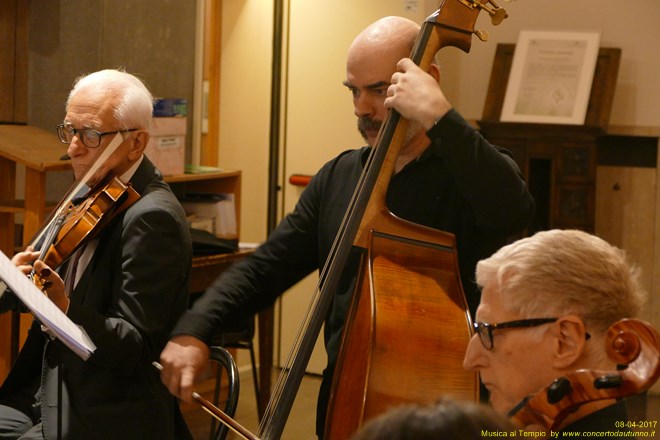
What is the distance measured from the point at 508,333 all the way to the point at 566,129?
3.80 metres

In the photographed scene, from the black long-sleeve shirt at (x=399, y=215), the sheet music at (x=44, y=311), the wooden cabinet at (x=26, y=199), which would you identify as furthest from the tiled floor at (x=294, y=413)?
the sheet music at (x=44, y=311)

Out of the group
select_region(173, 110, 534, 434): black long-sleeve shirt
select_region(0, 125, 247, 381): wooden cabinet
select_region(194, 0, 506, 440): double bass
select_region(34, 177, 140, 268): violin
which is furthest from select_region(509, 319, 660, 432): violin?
select_region(0, 125, 247, 381): wooden cabinet

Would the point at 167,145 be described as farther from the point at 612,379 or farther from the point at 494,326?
the point at 612,379

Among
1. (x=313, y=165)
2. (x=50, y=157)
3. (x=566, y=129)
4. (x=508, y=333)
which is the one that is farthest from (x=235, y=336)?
(x=508, y=333)

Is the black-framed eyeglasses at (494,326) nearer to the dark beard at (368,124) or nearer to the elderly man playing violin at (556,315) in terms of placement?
the elderly man playing violin at (556,315)

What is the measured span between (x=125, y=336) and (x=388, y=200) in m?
0.66

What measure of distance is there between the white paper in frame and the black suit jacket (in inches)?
123

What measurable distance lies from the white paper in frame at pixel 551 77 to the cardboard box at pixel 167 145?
1.79m

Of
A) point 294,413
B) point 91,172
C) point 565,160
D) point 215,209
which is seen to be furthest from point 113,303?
point 565,160

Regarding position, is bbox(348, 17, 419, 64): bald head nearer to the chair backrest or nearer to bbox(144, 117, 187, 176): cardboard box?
the chair backrest

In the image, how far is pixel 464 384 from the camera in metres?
1.76

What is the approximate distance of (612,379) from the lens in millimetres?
1321

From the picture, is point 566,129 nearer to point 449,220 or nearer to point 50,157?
point 50,157

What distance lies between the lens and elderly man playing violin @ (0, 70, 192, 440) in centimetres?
228
